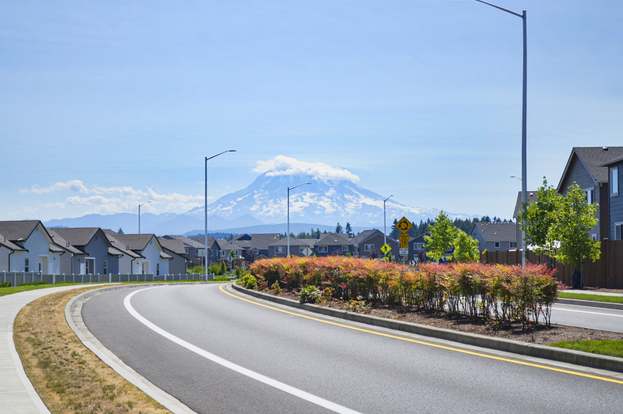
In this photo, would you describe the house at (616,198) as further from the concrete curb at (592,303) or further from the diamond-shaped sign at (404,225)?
the concrete curb at (592,303)

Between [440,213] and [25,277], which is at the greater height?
[440,213]

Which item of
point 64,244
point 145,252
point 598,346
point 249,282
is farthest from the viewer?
point 145,252

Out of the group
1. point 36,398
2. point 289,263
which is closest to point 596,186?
point 289,263

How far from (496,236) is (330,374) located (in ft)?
334

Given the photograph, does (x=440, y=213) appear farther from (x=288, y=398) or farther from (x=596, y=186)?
(x=288, y=398)

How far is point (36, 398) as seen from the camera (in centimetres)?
880

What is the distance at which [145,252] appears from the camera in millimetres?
91250

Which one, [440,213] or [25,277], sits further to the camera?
[440,213]

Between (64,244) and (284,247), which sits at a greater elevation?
(64,244)

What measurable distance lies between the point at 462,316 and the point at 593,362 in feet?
17.8

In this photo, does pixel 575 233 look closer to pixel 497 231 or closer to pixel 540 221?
pixel 540 221

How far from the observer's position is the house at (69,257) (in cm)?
7125

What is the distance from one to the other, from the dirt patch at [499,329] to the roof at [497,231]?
93.1 meters

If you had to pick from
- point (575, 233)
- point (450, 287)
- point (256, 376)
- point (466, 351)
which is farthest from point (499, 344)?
point (575, 233)
